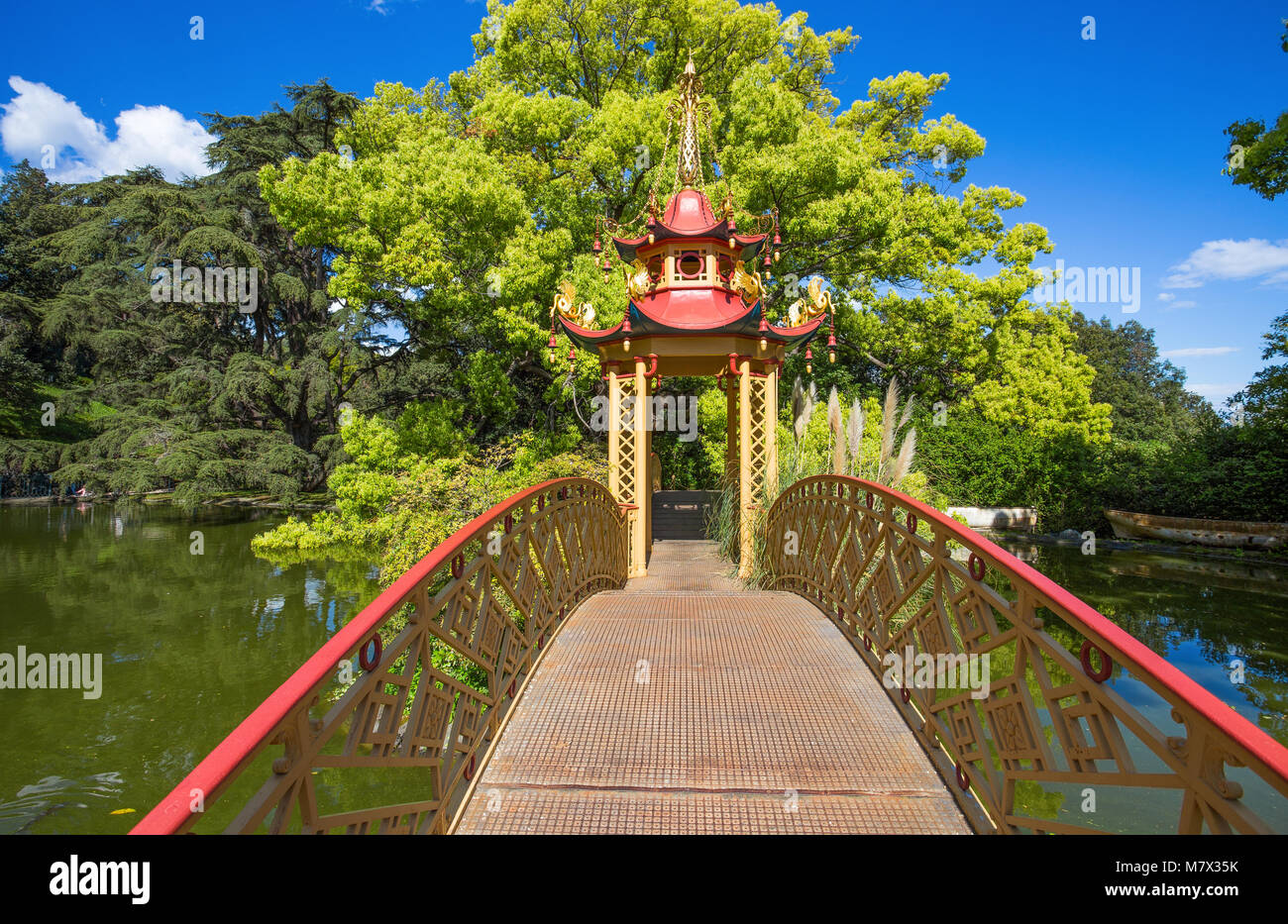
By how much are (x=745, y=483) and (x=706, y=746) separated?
641 cm

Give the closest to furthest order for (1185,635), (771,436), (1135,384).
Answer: (1185,635)
(771,436)
(1135,384)

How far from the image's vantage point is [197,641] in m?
10.9

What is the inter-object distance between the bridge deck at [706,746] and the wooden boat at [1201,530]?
15.7 metres

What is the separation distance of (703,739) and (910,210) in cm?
1790

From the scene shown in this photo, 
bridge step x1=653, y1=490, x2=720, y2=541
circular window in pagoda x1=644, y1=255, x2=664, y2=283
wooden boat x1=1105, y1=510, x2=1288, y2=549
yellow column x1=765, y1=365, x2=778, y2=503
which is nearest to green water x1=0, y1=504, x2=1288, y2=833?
wooden boat x1=1105, y1=510, x2=1288, y2=549

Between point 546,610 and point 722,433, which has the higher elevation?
point 722,433

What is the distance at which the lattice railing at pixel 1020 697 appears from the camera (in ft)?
5.21

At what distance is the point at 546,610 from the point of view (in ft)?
16.2

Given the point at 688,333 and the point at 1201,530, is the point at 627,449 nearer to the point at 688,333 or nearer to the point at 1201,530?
the point at 688,333

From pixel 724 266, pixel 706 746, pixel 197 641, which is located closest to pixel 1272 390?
pixel 724 266

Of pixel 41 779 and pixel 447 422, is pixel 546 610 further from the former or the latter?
pixel 447 422

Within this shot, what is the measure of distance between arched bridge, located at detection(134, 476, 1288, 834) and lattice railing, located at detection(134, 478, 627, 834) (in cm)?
1

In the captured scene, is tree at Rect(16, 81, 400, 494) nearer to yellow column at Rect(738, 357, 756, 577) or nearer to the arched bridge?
yellow column at Rect(738, 357, 756, 577)
